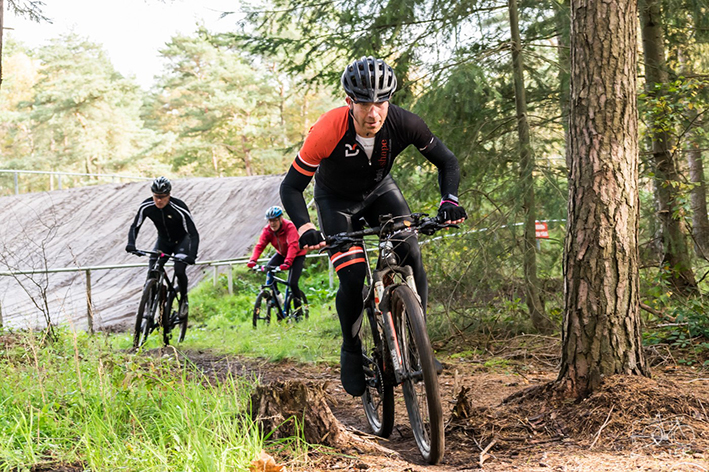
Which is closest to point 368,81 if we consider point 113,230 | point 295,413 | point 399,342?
point 399,342

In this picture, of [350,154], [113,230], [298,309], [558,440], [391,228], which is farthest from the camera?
[113,230]

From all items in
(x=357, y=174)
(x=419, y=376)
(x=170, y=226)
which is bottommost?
(x=419, y=376)

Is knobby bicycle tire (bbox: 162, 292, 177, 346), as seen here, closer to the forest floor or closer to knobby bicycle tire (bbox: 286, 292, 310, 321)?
knobby bicycle tire (bbox: 286, 292, 310, 321)

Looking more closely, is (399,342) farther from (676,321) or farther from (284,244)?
(284,244)

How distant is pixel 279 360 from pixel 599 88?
5089 millimetres

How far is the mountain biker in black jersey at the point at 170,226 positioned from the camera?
9.17 meters

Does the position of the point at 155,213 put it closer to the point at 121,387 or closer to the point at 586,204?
the point at 121,387

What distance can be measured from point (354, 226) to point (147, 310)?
5.41 m

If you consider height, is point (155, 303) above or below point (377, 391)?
above

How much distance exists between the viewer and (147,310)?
356 inches

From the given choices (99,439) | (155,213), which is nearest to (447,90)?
(155,213)

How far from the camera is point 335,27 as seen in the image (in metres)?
8.77

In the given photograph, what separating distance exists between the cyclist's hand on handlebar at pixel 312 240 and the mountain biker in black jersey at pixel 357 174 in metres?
0.03

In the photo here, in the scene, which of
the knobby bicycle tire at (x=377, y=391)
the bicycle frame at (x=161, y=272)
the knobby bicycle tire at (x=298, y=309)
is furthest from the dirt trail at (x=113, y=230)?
the knobby bicycle tire at (x=377, y=391)
